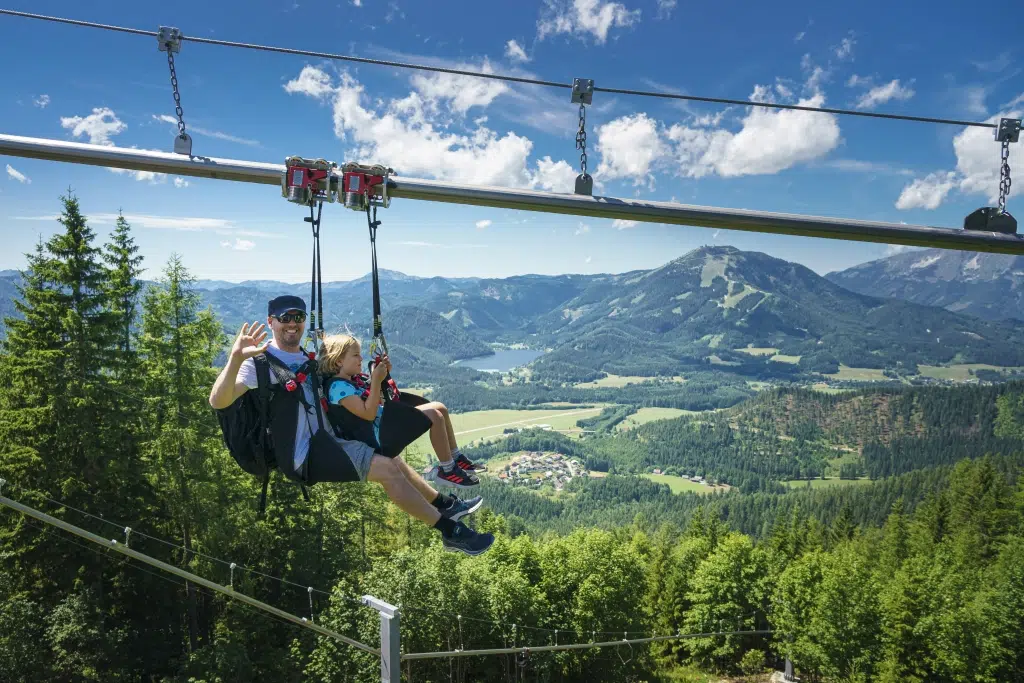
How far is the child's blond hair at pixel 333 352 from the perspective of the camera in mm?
4086

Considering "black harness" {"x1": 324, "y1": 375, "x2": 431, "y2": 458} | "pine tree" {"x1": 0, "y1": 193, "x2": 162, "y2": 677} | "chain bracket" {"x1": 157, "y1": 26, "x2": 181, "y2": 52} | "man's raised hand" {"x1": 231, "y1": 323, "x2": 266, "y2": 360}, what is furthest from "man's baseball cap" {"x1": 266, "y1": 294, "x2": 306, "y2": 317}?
"pine tree" {"x1": 0, "y1": 193, "x2": 162, "y2": 677}

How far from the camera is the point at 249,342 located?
12.4ft

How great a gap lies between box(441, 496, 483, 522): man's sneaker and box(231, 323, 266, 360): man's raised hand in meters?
1.82

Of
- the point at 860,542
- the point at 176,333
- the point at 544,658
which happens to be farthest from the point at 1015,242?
the point at 860,542

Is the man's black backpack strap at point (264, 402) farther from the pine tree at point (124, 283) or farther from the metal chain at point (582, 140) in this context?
the pine tree at point (124, 283)

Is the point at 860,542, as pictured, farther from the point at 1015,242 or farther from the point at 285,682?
the point at 1015,242

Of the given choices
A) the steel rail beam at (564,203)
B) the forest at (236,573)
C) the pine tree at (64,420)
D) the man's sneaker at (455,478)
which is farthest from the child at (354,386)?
the pine tree at (64,420)

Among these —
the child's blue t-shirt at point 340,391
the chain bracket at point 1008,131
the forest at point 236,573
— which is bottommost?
the forest at point 236,573

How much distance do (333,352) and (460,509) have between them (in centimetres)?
155

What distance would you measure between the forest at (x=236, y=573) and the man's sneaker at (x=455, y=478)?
706cm

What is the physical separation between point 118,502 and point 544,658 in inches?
615

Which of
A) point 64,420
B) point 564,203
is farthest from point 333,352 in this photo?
point 64,420

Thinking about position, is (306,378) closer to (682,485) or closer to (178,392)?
(178,392)

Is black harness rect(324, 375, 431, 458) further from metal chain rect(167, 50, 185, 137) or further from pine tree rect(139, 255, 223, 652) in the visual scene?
pine tree rect(139, 255, 223, 652)
